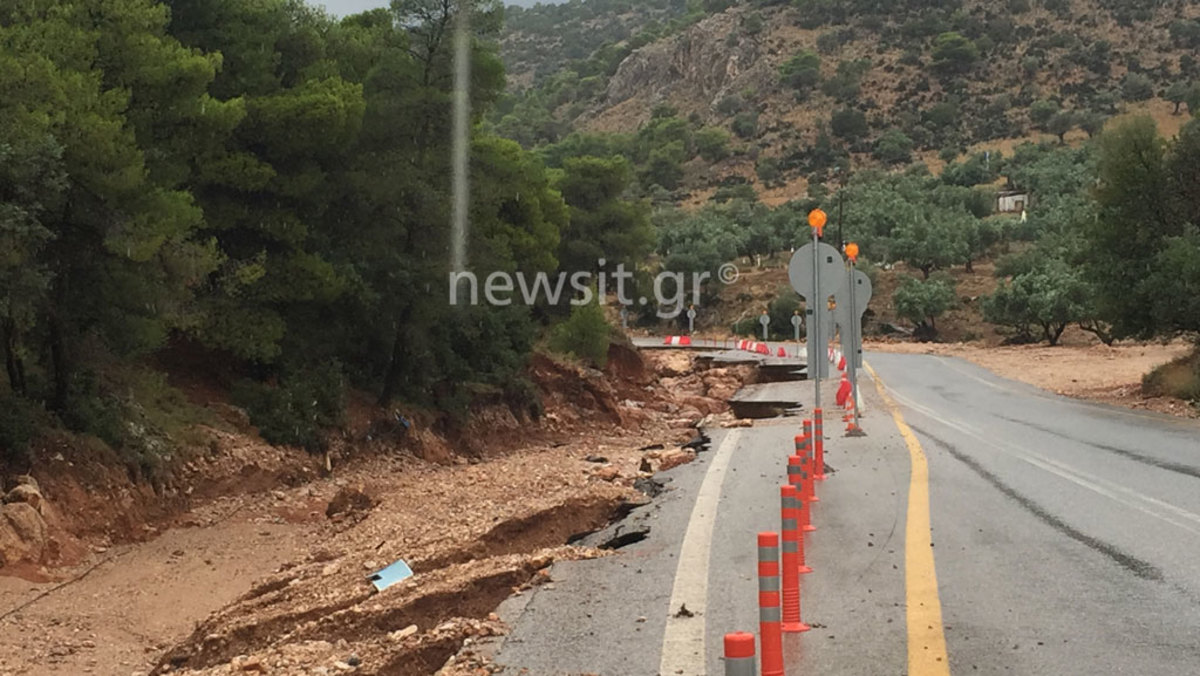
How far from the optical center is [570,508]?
12.6m

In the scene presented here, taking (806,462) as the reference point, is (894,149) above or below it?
above

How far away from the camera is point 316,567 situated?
12914 millimetres

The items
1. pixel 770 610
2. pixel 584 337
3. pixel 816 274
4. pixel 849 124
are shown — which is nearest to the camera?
pixel 770 610

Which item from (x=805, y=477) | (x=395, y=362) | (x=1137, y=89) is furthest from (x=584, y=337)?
(x=1137, y=89)

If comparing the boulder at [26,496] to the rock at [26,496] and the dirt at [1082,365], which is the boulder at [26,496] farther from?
the dirt at [1082,365]

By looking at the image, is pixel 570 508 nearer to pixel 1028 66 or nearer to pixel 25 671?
pixel 25 671

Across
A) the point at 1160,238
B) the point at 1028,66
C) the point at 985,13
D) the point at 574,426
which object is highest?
the point at 985,13

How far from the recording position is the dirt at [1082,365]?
28.5 meters

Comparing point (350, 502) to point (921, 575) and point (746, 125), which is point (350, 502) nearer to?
point (921, 575)

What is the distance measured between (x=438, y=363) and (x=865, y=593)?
71.0 feet

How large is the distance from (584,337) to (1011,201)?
219 feet

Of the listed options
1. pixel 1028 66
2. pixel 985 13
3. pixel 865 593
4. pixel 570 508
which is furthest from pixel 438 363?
pixel 985 13

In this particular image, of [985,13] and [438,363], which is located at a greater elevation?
[985,13]

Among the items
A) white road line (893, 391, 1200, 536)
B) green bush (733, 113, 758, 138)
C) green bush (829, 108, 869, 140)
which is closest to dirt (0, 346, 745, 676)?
white road line (893, 391, 1200, 536)
